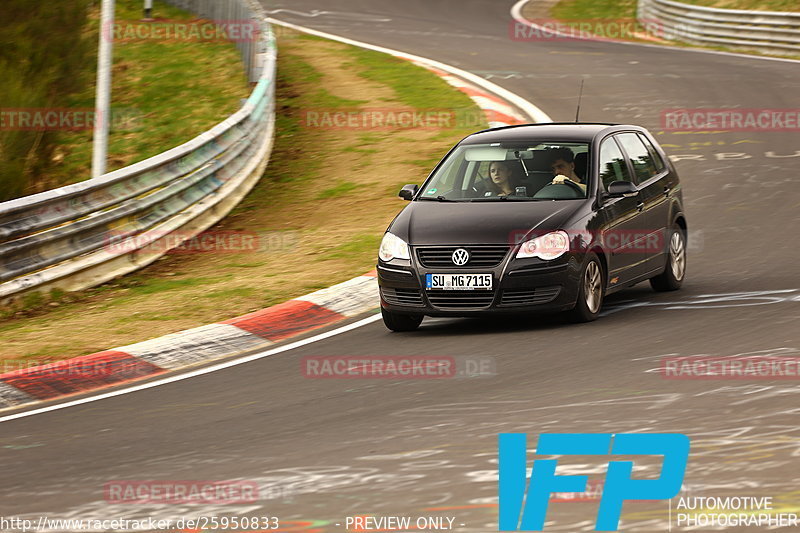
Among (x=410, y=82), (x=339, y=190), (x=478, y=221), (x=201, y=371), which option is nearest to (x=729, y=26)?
(x=410, y=82)

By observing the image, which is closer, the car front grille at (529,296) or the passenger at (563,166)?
the car front grille at (529,296)

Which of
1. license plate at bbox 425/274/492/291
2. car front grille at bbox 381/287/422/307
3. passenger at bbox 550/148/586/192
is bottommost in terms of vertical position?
car front grille at bbox 381/287/422/307

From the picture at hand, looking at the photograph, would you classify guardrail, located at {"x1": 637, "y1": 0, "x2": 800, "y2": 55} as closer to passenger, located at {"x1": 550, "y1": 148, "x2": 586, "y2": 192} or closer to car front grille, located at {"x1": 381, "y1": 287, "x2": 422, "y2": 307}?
passenger, located at {"x1": 550, "y1": 148, "x2": 586, "y2": 192}

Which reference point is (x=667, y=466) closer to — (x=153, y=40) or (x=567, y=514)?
(x=567, y=514)

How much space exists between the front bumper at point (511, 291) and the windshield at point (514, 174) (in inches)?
35.3

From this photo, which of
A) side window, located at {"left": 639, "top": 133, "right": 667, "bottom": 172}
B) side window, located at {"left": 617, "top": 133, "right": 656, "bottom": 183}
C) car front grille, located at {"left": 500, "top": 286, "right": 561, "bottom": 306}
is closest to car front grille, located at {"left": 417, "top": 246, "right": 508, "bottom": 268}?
car front grille, located at {"left": 500, "top": 286, "right": 561, "bottom": 306}

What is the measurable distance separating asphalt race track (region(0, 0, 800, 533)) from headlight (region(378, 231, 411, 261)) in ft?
2.05

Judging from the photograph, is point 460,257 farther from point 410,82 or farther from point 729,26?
point 729,26

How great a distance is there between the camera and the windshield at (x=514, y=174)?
10.8 meters

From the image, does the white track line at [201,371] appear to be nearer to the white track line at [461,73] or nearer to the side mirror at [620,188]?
the side mirror at [620,188]

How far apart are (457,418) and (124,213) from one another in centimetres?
771

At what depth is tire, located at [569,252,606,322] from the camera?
10.2 m

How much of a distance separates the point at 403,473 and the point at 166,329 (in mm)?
4982

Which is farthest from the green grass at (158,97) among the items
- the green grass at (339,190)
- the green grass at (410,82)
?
the green grass at (339,190)
